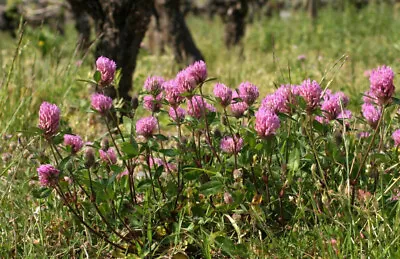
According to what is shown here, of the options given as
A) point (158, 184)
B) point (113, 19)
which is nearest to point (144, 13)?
point (113, 19)

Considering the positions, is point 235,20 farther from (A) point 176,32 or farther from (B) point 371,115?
(B) point 371,115

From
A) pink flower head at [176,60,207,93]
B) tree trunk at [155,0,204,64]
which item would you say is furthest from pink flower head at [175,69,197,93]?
tree trunk at [155,0,204,64]

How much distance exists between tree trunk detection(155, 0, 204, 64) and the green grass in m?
0.28

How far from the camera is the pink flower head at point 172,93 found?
189 centimetres

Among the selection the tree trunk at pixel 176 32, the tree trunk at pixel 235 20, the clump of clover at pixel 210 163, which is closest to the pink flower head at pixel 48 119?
the clump of clover at pixel 210 163

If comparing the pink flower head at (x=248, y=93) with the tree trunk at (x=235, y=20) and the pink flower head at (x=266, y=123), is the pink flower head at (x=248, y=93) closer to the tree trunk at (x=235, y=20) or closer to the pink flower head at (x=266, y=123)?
the pink flower head at (x=266, y=123)

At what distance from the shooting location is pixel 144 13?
4.01m

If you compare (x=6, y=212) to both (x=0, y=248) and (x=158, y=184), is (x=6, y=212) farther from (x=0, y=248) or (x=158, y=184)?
(x=158, y=184)

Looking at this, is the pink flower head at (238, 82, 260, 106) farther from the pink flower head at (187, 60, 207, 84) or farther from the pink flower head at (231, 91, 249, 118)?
the pink flower head at (187, 60, 207, 84)

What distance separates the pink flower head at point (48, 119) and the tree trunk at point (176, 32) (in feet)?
15.6

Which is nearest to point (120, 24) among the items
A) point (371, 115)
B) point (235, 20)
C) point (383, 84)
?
point (371, 115)

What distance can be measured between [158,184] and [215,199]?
208mm

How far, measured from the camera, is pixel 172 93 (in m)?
1.90

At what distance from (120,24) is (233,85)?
1146 millimetres
